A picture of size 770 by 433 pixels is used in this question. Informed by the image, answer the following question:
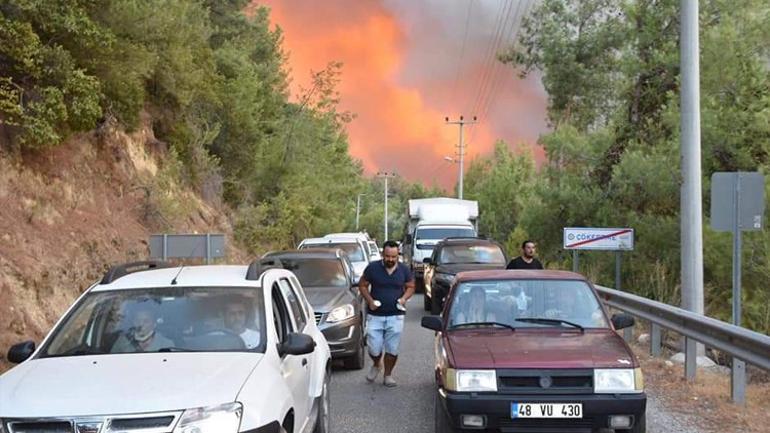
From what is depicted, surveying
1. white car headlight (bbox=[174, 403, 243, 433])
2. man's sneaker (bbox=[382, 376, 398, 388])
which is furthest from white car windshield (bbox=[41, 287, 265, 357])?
man's sneaker (bbox=[382, 376, 398, 388])

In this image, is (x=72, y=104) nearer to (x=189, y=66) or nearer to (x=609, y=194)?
(x=189, y=66)

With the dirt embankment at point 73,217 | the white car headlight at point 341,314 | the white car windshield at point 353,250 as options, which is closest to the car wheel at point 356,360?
the white car headlight at point 341,314

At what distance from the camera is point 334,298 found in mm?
10641

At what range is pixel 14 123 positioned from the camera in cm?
1375

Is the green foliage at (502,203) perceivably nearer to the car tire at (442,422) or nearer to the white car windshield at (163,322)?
the car tire at (442,422)

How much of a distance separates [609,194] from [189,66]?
40.7ft

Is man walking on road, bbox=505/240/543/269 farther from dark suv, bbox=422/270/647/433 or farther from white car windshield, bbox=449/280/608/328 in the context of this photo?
dark suv, bbox=422/270/647/433

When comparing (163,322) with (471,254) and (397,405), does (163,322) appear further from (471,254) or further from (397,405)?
(471,254)

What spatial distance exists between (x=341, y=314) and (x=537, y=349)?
14.4 ft

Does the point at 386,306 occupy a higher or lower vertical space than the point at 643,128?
lower

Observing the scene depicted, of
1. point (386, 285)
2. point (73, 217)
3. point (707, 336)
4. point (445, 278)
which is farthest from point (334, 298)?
point (73, 217)

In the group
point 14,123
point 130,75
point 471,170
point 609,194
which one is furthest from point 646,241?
point 471,170

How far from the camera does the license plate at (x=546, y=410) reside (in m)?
5.90

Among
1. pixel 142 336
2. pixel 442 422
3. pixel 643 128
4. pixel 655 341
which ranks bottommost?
pixel 655 341
